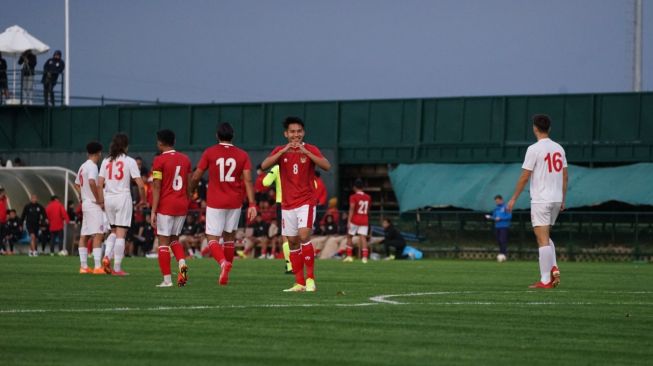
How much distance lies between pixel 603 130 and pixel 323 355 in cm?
3596

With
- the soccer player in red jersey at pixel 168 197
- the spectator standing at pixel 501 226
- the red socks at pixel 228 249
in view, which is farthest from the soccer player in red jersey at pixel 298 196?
the spectator standing at pixel 501 226

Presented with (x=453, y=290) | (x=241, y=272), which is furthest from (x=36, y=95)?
(x=453, y=290)

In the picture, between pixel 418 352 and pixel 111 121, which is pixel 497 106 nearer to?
pixel 111 121

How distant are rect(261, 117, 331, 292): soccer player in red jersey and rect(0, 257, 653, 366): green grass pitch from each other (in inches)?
19.3

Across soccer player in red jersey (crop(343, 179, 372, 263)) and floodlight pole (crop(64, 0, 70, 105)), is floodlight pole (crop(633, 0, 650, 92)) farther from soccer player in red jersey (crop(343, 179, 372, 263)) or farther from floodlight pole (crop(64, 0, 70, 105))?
floodlight pole (crop(64, 0, 70, 105))

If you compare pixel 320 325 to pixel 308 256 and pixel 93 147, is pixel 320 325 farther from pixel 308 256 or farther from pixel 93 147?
pixel 93 147

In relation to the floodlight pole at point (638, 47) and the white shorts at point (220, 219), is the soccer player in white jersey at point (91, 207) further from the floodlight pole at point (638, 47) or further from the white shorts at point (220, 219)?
the floodlight pole at point (638, 47)

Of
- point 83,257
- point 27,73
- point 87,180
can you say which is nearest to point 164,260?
point 87,180

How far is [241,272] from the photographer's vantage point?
2378 centimetres

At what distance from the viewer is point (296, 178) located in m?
16.5

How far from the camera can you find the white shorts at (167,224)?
17.8 m

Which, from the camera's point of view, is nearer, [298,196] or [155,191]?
[298,196]

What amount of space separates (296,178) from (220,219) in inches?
69.8

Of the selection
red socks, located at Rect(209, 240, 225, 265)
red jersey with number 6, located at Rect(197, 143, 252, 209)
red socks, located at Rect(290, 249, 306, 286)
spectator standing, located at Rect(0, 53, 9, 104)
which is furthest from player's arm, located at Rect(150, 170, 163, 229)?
spectator standing, located at Rect(0, 53, 9, 104)
